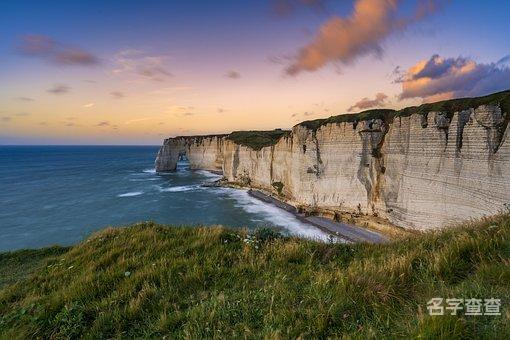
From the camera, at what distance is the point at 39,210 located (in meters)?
41.8

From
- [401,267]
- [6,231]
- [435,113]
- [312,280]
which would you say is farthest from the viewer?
[6,231]

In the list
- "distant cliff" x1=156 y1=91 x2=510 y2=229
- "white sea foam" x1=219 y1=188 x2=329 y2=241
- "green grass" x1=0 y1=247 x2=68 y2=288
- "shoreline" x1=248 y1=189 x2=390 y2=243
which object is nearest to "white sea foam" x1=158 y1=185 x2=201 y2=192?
"white sea foam" x1=219 y1=188 x2=329 y2=241

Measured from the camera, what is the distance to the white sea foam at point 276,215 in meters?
32.7

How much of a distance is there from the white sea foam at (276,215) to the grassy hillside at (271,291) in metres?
22.2

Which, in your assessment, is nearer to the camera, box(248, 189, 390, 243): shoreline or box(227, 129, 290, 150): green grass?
box(248, 189, 390, 243): shoreline

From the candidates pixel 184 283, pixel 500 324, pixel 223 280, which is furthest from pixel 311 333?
pixel 184 283

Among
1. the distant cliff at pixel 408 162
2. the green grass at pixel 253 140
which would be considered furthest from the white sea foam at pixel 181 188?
the distant cliff at pixel 408 162

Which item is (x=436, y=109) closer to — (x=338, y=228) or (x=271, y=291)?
(x=338, y=228)

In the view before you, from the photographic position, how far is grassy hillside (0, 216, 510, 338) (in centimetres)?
327

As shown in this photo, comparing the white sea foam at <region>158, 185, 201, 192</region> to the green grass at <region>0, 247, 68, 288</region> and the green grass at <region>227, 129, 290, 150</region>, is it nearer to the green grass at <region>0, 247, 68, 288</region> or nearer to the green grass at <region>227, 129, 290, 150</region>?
the green grass at <region>227, 129, 290, 150</region>

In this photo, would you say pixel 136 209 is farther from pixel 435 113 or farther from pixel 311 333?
pixel 311 333

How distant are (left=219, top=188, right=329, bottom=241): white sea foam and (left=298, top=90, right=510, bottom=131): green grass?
12.7m

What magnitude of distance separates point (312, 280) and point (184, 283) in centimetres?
223

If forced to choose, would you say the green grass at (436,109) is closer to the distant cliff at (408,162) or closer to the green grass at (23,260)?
the distant cliff at (408,162)
